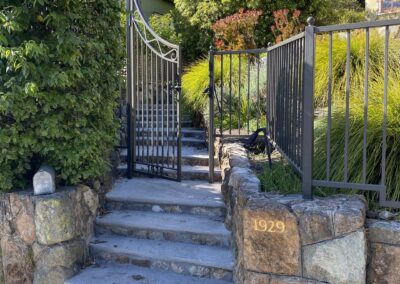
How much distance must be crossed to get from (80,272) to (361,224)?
81.8 inches

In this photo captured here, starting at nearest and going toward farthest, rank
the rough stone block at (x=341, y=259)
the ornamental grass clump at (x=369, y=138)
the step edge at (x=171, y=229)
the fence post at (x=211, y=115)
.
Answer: the rough stone block at (x=341, y=259) → the ornamental grass clump at (x=369, y=138) → the step edge at (x=171, y=229) → the fence post at (x=211, y=115)

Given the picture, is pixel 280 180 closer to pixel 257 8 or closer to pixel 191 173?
pixel 191 173

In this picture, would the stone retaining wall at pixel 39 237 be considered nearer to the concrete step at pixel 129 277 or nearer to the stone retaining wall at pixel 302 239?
the concrete step at pixel 129 277

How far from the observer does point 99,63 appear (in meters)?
3.49

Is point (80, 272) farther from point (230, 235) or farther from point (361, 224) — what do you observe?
point (361, 224)

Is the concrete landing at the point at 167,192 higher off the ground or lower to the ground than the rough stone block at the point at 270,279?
higher

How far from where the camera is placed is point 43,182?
319 centimetres

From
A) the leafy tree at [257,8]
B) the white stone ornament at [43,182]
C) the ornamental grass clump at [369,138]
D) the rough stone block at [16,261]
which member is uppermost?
the leafy tree at [257,8]

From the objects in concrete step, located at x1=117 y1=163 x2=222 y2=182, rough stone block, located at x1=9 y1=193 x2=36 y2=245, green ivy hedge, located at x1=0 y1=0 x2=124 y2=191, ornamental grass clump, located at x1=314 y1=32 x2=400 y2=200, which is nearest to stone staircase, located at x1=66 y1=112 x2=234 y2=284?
concrete step, located at x1=117 y1=163 x2=222 y2=182

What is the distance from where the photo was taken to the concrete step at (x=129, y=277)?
315 centimetres

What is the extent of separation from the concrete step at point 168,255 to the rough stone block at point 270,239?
595mm

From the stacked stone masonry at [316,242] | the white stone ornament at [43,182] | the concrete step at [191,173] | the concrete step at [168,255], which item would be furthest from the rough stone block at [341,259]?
the concrete step at [191,173]

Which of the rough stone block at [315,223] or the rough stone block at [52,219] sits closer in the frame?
the rough stone block at [315,223]

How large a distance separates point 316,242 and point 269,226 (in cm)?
27
